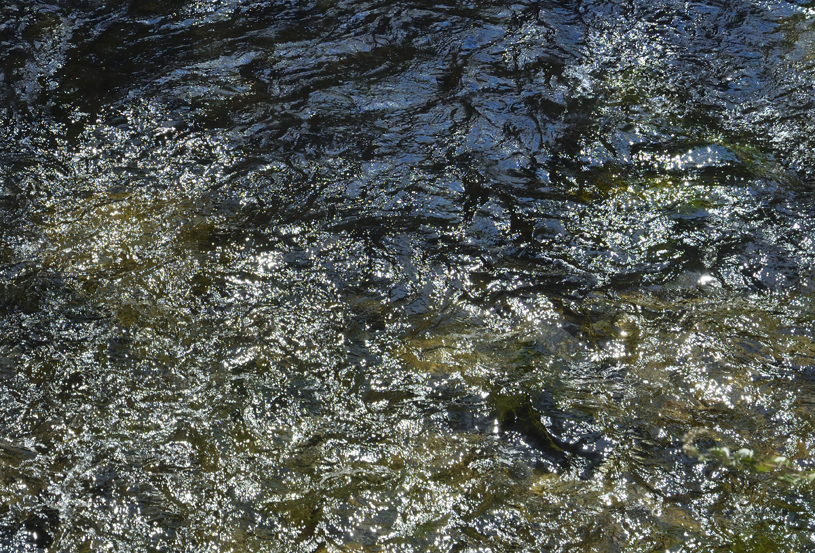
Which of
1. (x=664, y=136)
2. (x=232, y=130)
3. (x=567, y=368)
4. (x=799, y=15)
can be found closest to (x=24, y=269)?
(x=232, y=130)

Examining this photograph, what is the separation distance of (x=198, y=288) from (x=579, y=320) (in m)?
2.30

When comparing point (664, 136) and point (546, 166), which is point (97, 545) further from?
point (664, 136)

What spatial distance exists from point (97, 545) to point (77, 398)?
33.5 inches

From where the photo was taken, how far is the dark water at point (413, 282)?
120 inches

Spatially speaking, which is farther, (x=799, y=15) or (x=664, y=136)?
(x=799, y=15)

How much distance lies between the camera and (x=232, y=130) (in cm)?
516

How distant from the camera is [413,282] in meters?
4.05

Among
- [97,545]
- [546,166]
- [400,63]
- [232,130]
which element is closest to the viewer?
[97,545]

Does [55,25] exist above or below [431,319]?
above

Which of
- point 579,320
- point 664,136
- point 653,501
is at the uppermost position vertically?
point 664,136

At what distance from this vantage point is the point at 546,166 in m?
4.79

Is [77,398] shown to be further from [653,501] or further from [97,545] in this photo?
[653,501]

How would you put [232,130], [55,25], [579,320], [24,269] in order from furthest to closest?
[55,25], [232,130], [24,269], [579,320]

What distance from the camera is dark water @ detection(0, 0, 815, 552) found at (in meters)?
3.05
